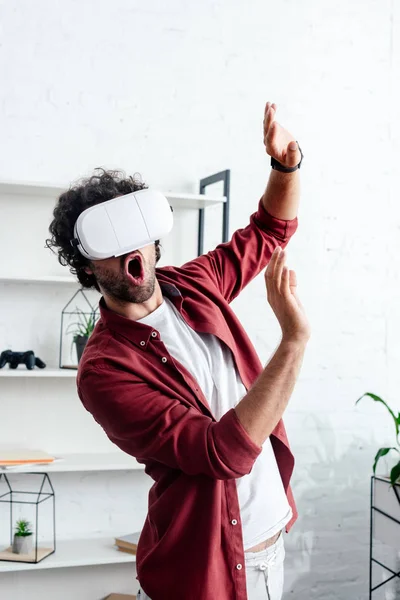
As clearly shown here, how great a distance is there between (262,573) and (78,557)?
113cm

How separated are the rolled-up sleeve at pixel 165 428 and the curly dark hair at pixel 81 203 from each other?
25 cm

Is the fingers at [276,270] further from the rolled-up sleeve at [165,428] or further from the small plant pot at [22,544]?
the small plant pot at [22,544]

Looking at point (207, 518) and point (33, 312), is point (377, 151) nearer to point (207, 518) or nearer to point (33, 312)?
point (33, 312)

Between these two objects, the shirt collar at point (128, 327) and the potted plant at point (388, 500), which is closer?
the shirt collar at point (128, 327)

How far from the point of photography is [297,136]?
9.41 ft

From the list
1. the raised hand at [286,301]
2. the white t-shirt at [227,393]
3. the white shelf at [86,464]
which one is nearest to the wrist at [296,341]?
the raised hand at [286,301]

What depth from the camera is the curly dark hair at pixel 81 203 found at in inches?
56.7

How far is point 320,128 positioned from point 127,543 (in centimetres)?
170

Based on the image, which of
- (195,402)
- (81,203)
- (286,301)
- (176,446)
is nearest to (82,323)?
(81,203)

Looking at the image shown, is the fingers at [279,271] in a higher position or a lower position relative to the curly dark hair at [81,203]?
lower

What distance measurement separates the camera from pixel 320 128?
2.90m

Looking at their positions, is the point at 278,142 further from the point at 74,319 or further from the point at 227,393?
the point at 74,319

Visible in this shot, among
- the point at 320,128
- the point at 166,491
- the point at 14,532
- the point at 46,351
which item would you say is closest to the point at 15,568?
the point at 14,532

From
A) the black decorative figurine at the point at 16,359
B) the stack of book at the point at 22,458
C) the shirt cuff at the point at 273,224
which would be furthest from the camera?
the black decorative figurine at the point at 16,359
